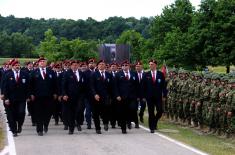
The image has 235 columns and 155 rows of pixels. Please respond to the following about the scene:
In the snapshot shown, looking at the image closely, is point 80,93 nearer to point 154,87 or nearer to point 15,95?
point 15,95

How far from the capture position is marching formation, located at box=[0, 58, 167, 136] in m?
15.4

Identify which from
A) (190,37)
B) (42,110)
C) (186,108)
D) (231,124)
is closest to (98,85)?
(42,110)

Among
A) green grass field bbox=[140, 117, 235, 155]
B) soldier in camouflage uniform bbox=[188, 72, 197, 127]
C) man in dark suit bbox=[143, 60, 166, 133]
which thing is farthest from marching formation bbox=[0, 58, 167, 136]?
soldier in camouflage uniform bbox=[188, 72, 197, 127]

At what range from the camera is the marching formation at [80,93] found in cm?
1538

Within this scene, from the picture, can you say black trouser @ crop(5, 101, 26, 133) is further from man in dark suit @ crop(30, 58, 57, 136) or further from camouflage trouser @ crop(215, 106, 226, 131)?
camouflage trouser @ crop(215, 106, 226, 131)

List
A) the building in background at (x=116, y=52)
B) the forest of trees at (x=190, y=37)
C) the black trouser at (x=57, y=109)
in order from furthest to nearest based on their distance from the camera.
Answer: the forest of trees at (x=190, y=37)
the building in background at (x=116, y=52)
the black trouser at (x=57, y=109)

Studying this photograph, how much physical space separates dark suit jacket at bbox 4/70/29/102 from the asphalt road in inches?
41.6

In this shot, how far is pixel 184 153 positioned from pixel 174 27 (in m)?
33.9

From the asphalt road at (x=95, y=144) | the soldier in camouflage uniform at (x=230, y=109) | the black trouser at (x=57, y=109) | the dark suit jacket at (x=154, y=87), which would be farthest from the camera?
the black trouser at (x=57, y=109)

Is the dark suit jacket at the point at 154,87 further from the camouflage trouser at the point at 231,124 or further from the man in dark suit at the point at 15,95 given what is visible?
the man in dark suit at the point at 15,95

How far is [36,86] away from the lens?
15.6 meters

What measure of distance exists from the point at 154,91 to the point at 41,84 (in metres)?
3.23

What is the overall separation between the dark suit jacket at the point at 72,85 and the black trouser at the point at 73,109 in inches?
5.8

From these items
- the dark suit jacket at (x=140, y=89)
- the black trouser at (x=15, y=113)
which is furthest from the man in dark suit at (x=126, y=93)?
the black trouser at (x=15, y=113)
